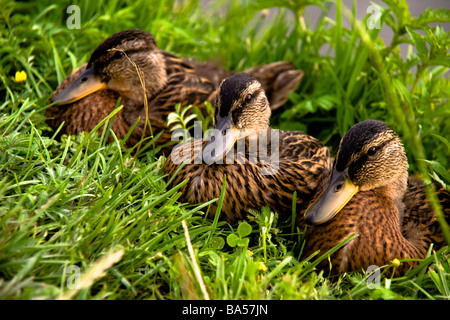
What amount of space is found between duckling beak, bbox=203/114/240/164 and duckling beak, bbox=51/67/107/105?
1.04 metres

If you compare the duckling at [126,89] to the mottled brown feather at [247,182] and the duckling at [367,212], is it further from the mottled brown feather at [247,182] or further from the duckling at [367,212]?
the duckling at [367,212]

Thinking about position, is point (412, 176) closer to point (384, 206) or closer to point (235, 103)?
point (384, 206)

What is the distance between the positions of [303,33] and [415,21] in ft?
3.79

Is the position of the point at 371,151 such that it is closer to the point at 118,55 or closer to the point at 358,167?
the point at 358,167

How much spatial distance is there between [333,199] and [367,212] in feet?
0.69

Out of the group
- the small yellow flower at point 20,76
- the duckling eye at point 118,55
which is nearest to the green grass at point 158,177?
the small yellow flower at point 20,76

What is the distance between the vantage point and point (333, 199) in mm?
2438

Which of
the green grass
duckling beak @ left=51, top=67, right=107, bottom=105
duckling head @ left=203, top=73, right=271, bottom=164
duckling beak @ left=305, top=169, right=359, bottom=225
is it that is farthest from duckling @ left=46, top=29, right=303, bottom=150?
duckling beak @ left=305, top=169, right=359, bottom=225

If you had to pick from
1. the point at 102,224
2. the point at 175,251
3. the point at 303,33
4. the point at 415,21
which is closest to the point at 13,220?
the point at 102,224

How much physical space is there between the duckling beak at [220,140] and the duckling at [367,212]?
0.56 metres

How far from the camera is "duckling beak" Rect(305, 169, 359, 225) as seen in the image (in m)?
2.39

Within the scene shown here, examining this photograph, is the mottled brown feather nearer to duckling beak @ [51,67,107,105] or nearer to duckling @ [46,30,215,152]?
duckling @ [46,30,215,152]

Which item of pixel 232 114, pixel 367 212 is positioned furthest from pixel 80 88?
pixel 367 212
